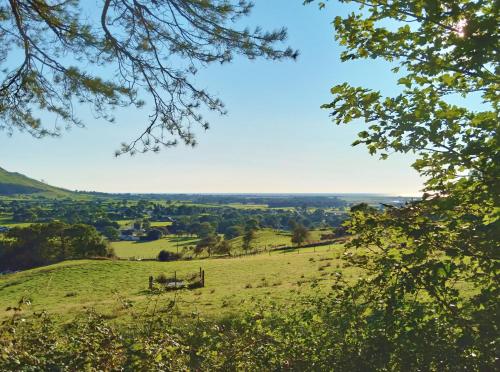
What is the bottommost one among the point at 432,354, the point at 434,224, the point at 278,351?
the point at 278,351

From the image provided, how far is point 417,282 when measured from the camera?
561 cm

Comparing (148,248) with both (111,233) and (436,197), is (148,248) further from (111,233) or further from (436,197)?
(436,197)

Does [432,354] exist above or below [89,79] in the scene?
below

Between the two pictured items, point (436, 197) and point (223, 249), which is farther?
point (223, 249)

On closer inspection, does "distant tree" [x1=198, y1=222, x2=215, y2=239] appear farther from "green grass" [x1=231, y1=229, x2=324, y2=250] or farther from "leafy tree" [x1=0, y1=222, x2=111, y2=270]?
"leafy tree" [x1=0, y1=222, x2=111, y2=270]

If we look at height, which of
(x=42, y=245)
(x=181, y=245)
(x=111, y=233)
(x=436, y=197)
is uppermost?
(x=436, y=197)

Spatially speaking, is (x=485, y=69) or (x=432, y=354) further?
(x=432, y=354)

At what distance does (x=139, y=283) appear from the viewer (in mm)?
39219

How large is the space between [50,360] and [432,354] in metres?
6.39

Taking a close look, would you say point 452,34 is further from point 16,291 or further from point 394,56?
point 16,291

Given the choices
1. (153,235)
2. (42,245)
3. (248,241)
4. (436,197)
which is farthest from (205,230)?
(436,197)

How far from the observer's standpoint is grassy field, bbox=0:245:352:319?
977 inches

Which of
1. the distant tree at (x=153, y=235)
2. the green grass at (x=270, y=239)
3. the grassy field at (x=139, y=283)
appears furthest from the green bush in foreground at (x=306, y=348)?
the distant tree at (x=153, y=235)

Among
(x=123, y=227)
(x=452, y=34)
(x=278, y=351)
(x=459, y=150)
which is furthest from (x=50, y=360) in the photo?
(x=123, y=227)
